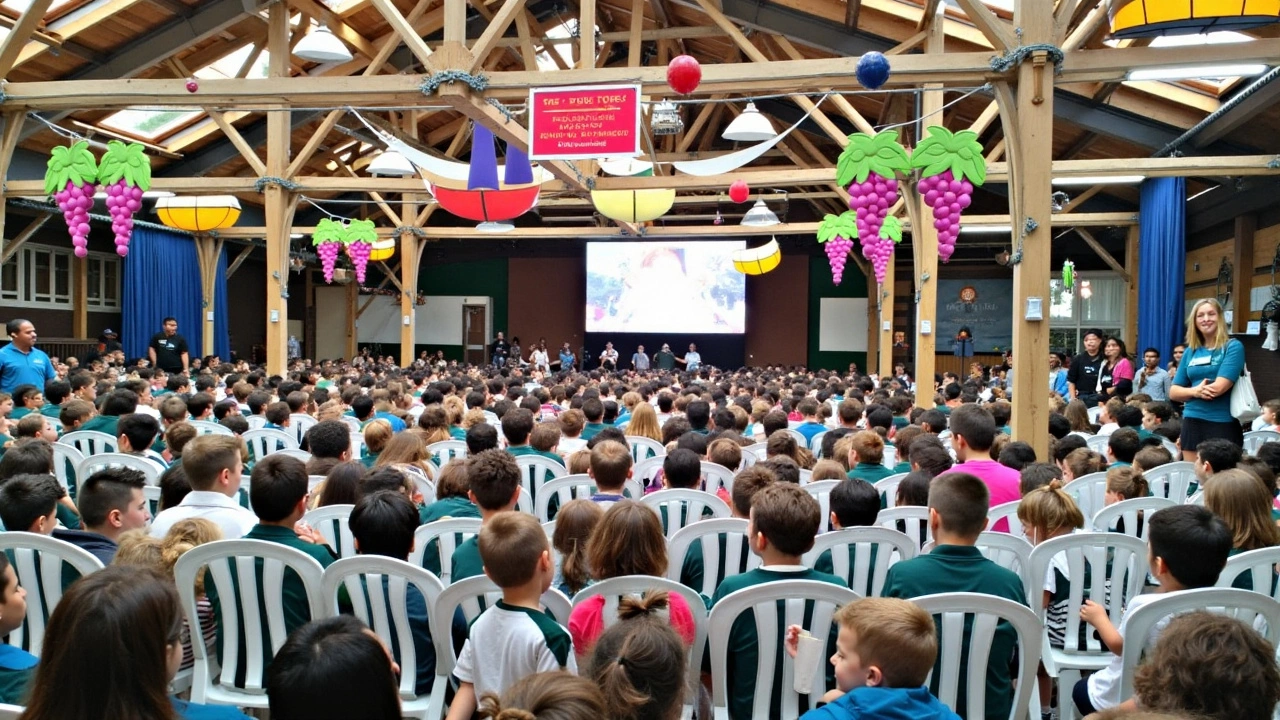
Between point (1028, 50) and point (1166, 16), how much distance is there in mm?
1319

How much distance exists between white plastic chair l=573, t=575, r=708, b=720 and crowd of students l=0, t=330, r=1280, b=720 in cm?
4

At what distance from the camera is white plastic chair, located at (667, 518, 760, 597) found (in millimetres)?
3277

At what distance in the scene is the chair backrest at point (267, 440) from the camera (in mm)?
6199

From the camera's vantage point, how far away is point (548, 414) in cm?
796

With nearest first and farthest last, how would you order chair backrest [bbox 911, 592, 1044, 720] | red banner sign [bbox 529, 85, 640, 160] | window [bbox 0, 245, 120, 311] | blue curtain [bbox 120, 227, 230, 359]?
1. chair backrest [bbox 911, 592, 1044, 720]
2. red banner sign [bbox 529, 85, 640, 160]
3. window [bbox 0, 245, 120, 311]
4. blue curtain [bbox 120, 227, 230, 359]

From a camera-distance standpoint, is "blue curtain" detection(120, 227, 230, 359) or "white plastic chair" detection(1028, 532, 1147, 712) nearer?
"white plastic chair" detection(1028, 532, 1147, 712)

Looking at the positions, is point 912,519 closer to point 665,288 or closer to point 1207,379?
point 1207,379

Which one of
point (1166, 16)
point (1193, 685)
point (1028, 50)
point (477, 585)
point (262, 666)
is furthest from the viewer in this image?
point (1028, 50)

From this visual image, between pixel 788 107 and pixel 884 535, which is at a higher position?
pixel 788 107

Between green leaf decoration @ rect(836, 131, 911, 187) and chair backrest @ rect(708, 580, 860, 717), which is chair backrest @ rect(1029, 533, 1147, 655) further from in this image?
green leaf decoration @ rect(836, 131, 911, 187)

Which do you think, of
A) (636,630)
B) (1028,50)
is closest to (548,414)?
(1028,50)

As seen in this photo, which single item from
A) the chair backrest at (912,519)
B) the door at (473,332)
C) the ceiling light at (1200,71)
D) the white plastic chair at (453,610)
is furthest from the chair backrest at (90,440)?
the door at (473,332)

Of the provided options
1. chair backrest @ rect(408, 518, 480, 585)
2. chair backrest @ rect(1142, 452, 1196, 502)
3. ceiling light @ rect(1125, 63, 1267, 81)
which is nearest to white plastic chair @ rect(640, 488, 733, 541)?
chair backrest @ rect(408, 518, 480, 585)

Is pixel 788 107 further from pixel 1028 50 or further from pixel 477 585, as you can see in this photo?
pixel 477 585
